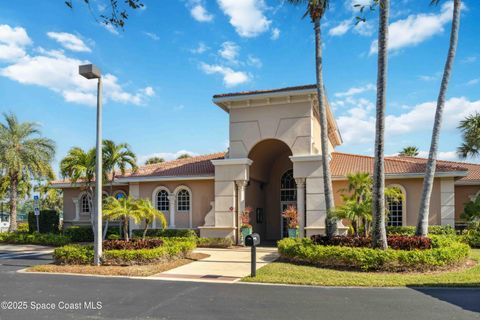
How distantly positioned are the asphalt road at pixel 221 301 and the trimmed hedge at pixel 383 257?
7.85ft

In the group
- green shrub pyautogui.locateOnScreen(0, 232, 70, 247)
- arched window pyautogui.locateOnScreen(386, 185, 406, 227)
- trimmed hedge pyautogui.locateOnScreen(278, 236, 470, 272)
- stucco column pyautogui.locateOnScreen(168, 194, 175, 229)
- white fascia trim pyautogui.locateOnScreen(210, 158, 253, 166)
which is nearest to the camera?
trimmed hedge pyautogui.locateOnScreen(278, 236, 470, 272)

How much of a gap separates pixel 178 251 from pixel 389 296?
8406 millimetres

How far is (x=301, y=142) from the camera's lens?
20.8 meters

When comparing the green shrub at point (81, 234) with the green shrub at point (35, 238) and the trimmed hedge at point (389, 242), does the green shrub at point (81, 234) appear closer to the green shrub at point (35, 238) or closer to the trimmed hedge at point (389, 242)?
the green shrub at point (35, 238)

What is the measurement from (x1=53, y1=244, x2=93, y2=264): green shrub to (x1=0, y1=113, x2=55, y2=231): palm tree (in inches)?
552

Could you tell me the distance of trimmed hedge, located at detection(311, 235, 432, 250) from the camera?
1376 cm

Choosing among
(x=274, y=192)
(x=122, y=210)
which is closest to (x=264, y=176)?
(x=274, y=192)

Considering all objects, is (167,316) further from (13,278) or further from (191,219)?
(191,219)

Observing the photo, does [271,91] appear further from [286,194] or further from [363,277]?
[363,277]

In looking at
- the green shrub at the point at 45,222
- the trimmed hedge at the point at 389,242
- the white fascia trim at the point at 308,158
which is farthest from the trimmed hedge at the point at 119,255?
the green shrub at the point at 45,222

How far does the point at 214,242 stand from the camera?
21.3 meters

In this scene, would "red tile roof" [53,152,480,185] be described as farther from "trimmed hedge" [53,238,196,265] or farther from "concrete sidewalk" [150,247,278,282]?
"trimmed hedge" [53,238,196,265]

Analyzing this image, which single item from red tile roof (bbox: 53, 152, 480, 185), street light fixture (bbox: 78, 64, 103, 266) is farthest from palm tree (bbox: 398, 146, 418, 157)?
street light fixture (bbox: 78, 64, 103, 266)

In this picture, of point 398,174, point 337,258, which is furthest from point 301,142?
point 337,258
